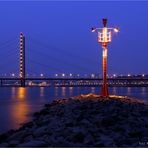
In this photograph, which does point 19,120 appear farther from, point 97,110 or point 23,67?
point 23,67

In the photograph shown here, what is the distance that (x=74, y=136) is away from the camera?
634cm

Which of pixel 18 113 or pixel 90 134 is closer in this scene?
pixel 90 134

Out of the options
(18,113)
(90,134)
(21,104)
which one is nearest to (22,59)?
(21,104)

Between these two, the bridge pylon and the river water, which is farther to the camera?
the bridge pylon

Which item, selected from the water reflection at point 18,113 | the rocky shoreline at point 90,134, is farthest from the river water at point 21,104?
the rocky shoreline at point 90,134

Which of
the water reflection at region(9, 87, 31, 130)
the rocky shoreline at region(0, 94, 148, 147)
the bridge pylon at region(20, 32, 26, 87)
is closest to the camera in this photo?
the rocky shoreline at region(0, 94, 148, 147)

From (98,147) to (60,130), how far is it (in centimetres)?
124

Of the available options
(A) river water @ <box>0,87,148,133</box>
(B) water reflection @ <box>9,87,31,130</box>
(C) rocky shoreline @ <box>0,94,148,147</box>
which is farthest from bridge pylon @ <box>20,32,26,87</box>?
(C) rocky shoreline @ <box>0,94,148,147</box>

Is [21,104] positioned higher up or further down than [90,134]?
further down

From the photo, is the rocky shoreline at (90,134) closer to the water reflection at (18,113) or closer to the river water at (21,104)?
the river water at (21,104)

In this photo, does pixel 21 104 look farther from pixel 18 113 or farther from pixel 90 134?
pixel 90 134

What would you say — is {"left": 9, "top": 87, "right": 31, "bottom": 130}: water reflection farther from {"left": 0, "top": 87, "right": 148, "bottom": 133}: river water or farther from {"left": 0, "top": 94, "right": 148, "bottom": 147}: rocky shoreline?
{"left": 0, "top": 94, "right": 148, "bottom": 147}: rocky shoreline

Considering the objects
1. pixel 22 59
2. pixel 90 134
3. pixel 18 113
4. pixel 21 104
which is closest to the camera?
pixel 90 134

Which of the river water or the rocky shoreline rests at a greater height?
the rocky shoreline
